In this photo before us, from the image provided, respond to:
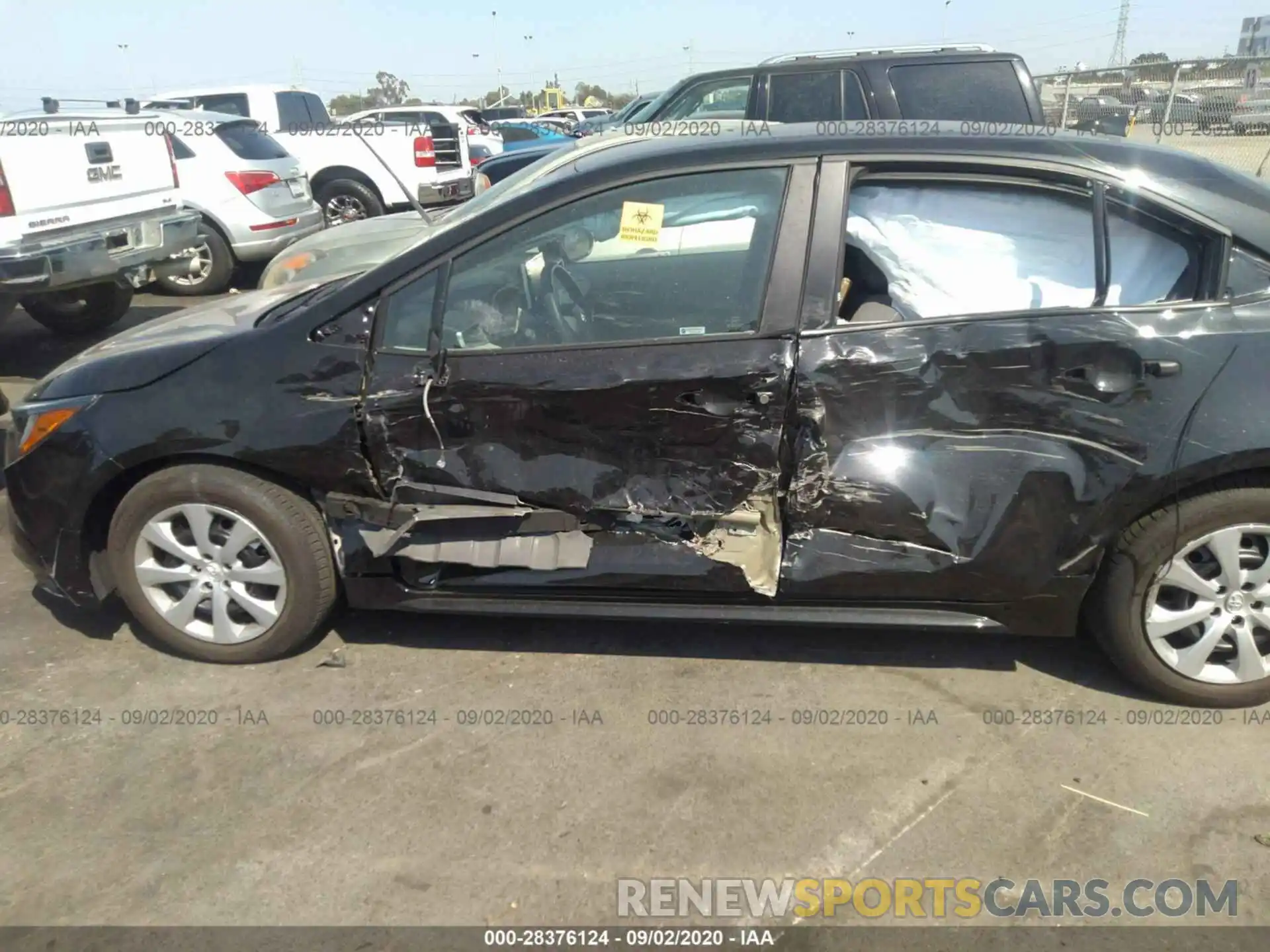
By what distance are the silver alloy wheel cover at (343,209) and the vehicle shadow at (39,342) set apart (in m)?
3.14

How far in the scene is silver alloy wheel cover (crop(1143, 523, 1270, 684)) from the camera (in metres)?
2.72

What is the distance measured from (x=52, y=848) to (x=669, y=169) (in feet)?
8.32

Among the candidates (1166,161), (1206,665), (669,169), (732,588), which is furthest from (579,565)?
(1166,161)

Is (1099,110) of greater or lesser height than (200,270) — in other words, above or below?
above

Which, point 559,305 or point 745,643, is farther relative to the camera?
point 745,643

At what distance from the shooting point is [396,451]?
2.90 metres

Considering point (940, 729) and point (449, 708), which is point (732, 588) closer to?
point (940, 729)

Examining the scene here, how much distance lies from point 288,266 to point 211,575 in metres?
3.34

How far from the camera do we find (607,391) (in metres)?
2.76

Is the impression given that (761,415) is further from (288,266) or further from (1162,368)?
(288,266)

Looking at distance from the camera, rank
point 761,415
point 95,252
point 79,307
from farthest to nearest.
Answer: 1. point 79,307
2. point 95,252
3. point 761,415

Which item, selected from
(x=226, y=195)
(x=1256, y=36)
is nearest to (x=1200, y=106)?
(x=226, y=195)

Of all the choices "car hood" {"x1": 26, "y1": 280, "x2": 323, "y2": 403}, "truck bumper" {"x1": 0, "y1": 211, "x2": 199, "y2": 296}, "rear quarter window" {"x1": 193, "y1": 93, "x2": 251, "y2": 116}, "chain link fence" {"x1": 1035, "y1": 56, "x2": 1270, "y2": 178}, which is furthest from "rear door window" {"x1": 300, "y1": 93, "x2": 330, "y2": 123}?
"car hood" {"x1": 26, "y1": 280, "x2": 323, "y2": 403}

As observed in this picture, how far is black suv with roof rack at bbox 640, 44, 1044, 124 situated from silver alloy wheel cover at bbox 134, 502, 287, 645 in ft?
17.9
